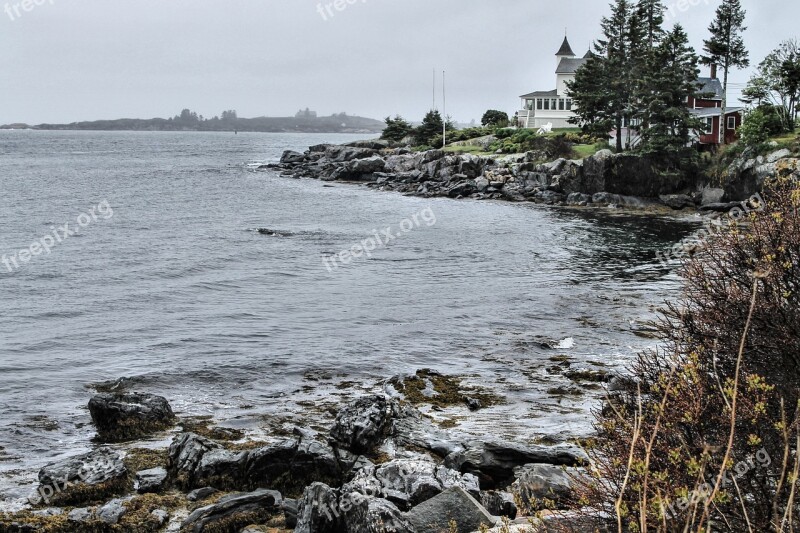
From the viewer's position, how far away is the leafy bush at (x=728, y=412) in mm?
6449

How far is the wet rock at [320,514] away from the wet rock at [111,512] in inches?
130

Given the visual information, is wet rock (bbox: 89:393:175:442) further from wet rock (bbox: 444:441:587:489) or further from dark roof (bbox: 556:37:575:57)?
dark roof (bbox: 556:37:575:57)

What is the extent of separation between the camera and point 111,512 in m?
12.8

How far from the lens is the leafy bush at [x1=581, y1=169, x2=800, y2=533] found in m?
6.45

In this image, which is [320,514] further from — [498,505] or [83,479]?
[83,479]

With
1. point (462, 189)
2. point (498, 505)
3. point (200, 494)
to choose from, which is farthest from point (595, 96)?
point (200, 494)

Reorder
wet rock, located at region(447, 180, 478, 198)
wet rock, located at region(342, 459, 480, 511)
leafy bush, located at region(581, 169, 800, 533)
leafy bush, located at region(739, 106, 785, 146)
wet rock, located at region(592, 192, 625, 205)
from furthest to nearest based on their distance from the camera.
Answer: wet rock, located at region(447, 180, 478, 198) < wet rock, located at region(592, 192, 625, 205) < leafy bush, located at region(739, 106, 785, 146) < wet rock, located at region(342, 459, 480, 511) < leafy bush, located at region(581, 169, 800, 533)

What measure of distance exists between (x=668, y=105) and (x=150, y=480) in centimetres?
5930

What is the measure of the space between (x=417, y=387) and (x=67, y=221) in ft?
134

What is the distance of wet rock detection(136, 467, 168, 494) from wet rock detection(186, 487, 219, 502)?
0.70m

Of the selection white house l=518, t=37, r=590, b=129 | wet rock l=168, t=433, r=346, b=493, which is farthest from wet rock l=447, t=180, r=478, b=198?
wet rock l=168, t=433, r=346, b=493

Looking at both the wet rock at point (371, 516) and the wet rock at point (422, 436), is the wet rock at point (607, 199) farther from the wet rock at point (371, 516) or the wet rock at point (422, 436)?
the wet rock at point (371, 516)

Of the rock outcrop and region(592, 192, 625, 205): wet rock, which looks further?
the rock outcrop

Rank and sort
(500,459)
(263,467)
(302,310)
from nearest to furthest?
(263,467), (500,459), (302,310)
